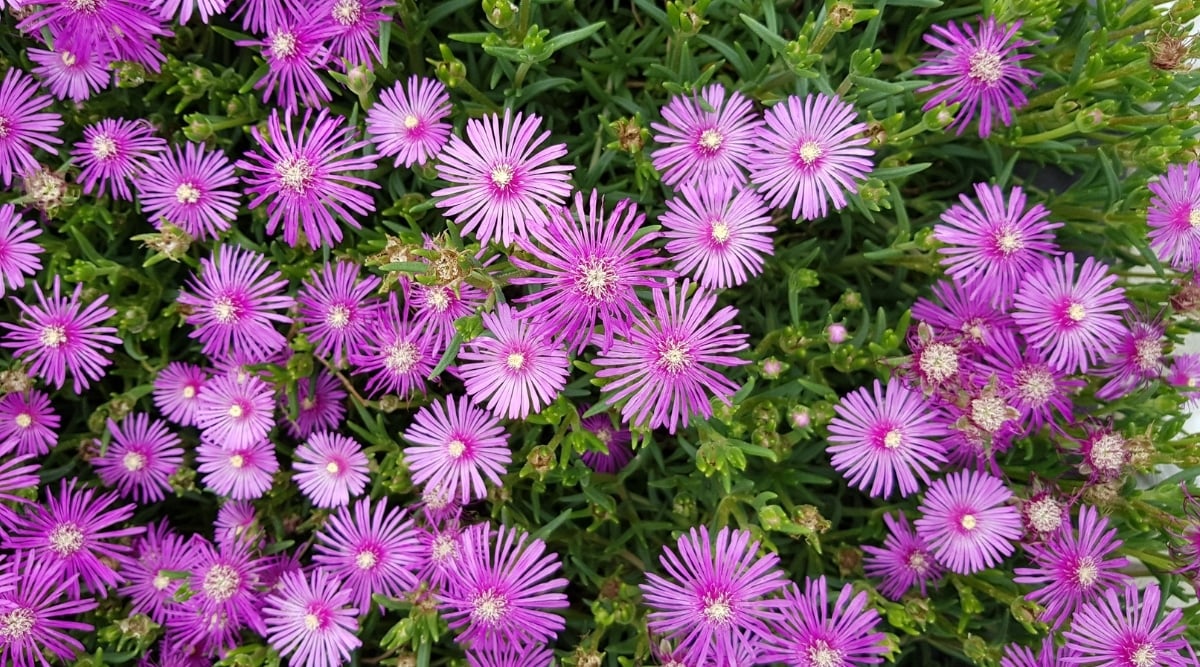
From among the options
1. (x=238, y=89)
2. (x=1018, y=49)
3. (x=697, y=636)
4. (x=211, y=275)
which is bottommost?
(x=697, y=636)

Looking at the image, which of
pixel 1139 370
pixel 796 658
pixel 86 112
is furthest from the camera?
pixel 86 112

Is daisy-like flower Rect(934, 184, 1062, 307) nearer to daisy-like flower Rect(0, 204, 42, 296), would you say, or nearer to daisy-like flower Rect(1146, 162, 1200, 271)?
daisy-like flower Rect(1146, 162, 1200, 271)

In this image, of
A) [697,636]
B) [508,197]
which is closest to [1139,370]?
[697,636]

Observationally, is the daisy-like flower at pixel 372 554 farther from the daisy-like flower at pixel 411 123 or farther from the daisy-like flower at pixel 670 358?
the daisy-like flower at pixel 411 123

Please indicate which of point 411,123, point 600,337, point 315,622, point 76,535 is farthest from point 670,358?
point 76,535

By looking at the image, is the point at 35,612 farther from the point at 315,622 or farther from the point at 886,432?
the point at 886,432

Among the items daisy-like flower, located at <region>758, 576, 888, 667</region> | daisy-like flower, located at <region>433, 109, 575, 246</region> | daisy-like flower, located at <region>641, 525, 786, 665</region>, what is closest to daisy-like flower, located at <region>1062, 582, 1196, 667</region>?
daisy-like flower, located at <region>758, 576, 888, 667</region>

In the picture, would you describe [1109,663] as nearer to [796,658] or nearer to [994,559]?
[994,559]
